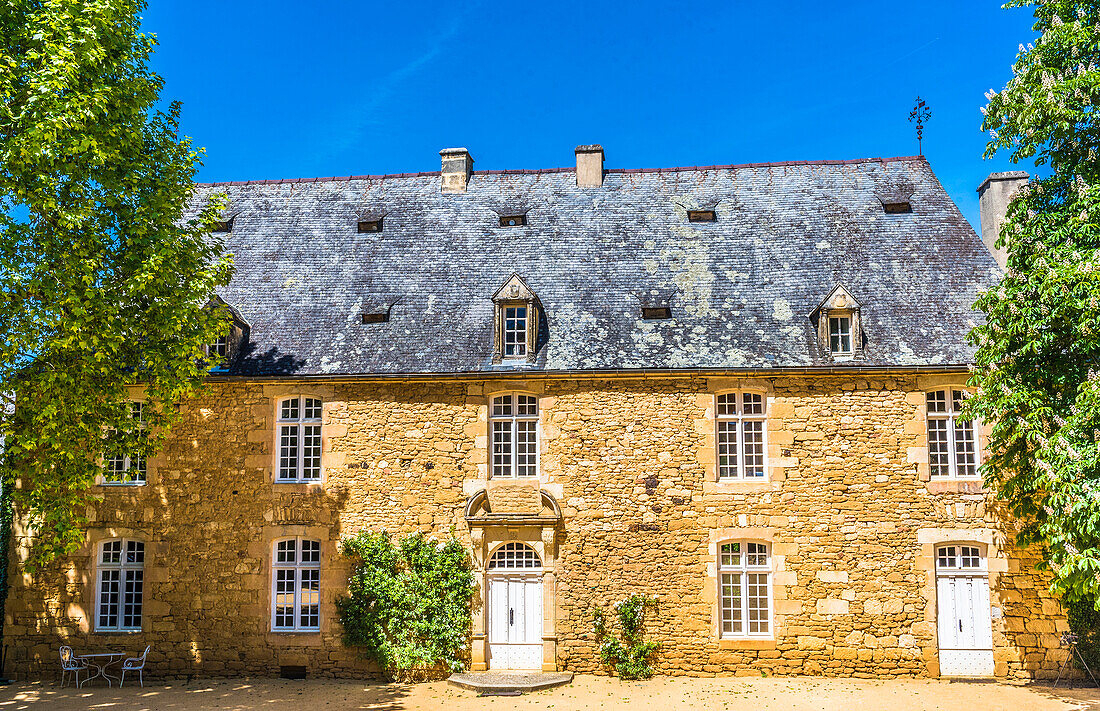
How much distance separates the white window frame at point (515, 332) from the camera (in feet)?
48.7

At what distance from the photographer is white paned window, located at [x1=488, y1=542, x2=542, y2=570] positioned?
14211 millimetres

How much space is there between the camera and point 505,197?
1808 cm

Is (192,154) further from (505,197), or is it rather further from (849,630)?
(849,630)

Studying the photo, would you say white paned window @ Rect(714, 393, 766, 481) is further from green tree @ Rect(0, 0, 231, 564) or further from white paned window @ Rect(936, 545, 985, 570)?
green tree @ Rect(0, 0, 231, 564)

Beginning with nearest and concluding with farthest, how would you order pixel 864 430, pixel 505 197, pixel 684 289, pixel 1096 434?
pixel 1096 434 → pixel 864 430 → pixel 684 289 → pixel 505 197

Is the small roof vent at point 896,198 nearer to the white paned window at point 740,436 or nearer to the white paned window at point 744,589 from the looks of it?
the white paned window at point 740,436

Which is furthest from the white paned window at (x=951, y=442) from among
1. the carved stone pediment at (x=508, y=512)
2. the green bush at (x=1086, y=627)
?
the carved stone pediment at (x=508, y=512)

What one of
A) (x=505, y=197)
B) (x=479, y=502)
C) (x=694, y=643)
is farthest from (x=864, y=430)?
(x=505, y=197)

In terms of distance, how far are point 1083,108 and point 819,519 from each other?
24.1 ft

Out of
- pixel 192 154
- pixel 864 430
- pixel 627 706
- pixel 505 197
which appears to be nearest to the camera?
pixel 627 706

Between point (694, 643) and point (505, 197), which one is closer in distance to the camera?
point (694, 643)

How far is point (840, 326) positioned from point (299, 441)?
32.7 feet

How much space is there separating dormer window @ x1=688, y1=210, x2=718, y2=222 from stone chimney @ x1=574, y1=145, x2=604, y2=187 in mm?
2248

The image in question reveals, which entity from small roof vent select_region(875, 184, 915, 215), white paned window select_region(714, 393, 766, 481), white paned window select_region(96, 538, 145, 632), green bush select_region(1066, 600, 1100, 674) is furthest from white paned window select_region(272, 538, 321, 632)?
small roof vent select_region(875, 184, 915, 215)
